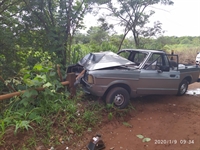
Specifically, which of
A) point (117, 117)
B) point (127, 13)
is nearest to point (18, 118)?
point (117, 117)

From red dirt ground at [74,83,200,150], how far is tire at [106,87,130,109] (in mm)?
412

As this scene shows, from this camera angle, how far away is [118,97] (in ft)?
14.5

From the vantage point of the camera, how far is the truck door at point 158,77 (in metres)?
4.71

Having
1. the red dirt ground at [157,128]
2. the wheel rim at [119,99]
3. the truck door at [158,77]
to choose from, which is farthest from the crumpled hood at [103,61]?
the red dirt ground at [157,128]

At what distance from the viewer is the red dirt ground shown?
329 centimetres

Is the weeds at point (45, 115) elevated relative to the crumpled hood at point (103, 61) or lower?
lower

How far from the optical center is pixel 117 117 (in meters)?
4.27

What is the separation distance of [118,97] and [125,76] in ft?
2.03

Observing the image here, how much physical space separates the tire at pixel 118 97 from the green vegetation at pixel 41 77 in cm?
17

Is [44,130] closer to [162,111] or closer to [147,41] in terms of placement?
[162,111]

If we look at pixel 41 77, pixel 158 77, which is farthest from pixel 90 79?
pixel 158 77

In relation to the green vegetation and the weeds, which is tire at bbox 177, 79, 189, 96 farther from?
the weeds

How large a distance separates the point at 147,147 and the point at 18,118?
272 cm

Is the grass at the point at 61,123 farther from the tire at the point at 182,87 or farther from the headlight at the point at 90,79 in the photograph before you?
the tire at the point at 182,87
